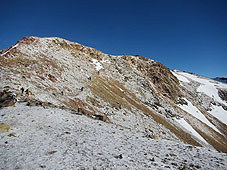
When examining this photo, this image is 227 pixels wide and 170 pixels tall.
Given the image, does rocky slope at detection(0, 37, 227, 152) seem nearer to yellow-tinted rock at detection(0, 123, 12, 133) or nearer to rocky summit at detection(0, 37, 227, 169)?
rocky summit at detection(0, 37, 227, 169)

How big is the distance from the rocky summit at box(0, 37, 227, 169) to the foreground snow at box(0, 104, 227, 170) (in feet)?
0.66

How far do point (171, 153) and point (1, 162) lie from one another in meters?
11.9

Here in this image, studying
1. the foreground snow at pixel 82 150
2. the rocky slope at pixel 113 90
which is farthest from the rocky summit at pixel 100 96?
the foreground snow at pixel 82 150

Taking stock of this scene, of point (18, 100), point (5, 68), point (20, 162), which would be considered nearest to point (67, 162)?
point (20, 162)

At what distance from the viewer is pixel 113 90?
2233 inches

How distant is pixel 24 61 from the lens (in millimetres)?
38750

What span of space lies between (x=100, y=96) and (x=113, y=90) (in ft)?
45.8

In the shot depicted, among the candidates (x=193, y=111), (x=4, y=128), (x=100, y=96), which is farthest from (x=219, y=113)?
(x=4, y=128)

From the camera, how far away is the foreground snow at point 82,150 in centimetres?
838

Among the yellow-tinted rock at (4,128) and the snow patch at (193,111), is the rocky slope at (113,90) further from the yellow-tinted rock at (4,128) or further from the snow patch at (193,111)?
the yellow-tinted rock at (4,128)

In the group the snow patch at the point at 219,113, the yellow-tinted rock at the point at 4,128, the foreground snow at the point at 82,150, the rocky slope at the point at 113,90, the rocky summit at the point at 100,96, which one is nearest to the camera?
the foreground snow at the point at 82,150

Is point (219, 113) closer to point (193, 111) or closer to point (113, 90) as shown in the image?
point (193, 111)

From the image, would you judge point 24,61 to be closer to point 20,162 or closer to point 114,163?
point 20,162

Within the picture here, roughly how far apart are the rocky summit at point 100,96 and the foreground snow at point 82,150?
0.20m
